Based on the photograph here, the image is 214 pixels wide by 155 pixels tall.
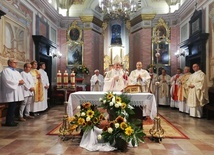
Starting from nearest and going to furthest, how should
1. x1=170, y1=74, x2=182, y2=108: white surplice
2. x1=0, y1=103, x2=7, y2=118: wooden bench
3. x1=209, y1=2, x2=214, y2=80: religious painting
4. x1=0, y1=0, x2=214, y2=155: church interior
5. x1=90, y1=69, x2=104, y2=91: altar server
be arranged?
x1=0, y1=0, x2=214, y2=155: church interior
x1=0, y1=103, x2=7, y2=118: wooden bench
x1=209, y1=2, x2=214, y2=80: religious painting
x1=170, y1=74, x2=182, y2=108: white surplice
x1=90, y1=69, x2=104, y2=91: altar server

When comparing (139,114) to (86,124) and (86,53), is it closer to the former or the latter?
(86,124)

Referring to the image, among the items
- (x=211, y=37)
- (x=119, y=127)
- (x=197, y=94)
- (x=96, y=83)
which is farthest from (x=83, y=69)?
(x=119, y=127)

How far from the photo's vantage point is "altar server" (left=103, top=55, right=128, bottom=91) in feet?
19.8

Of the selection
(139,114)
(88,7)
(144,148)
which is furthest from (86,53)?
(144,148)

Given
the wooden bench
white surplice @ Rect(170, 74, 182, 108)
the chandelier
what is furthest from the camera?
white surplice @ Rect(170, 74, 182, 108)

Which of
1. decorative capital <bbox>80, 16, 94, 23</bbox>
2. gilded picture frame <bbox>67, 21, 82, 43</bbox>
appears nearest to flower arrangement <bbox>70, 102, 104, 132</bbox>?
gilded picture frame <bbox>67, 21, 82, 43</bbox>

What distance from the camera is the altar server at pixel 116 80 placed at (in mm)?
6031

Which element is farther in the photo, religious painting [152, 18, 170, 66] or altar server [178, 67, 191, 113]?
religious painting [152, 18, 170, 66]

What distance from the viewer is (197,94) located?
7.22 metres

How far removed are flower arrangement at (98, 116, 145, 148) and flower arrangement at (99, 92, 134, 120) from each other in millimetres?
260

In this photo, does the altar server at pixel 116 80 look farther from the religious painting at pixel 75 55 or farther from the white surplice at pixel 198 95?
the religious painting at pixel 75 55

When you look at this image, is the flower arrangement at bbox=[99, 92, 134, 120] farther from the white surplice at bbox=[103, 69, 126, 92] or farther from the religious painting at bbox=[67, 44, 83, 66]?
the religious painting at bbox=[67, 44, 83, 66]

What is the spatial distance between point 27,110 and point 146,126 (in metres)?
4.00

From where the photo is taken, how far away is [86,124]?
410 cm
